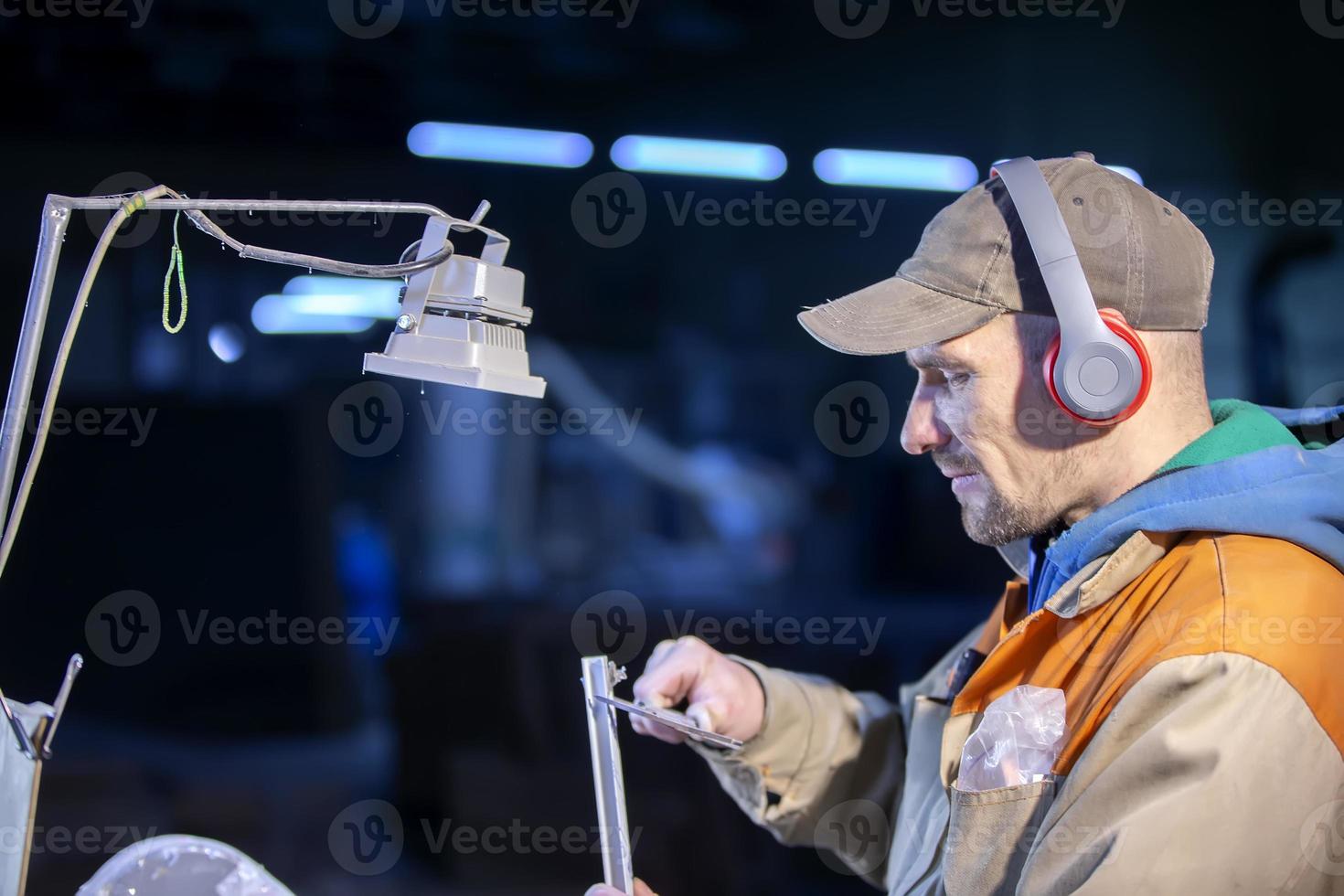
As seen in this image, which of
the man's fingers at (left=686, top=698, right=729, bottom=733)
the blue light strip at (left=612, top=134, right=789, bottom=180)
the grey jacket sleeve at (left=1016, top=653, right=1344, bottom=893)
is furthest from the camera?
the blue light strip at (left=612, top=134, right=789, bottom=180)

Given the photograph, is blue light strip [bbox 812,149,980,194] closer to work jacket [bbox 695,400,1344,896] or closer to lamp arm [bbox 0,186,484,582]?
work jacket [bbox 695,400,1344,896]

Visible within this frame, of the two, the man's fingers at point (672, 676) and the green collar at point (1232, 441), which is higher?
the green collar at point (1232, 441)

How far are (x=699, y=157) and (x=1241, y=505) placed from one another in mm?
1159

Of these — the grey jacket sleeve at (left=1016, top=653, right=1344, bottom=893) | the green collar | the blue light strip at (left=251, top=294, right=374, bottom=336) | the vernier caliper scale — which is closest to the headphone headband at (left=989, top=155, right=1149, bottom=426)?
the green collar

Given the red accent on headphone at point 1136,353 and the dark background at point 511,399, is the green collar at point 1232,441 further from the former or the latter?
the dark background at point 511,399

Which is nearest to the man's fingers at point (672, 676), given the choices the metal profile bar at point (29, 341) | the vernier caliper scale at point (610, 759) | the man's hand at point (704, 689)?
the man's hand at point (704, 689)

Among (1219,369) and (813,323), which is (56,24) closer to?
(813,323)

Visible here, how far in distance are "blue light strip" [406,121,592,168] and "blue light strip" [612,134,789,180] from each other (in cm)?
8

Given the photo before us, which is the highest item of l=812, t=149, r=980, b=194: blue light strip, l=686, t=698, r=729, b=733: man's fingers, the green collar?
l=812, t=149, r=980, b=194: blue light strip

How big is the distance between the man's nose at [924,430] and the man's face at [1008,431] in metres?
0.01

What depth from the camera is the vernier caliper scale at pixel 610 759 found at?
1104 millimetres

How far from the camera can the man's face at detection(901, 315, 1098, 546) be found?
3.65ft

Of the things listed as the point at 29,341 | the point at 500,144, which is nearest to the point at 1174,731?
the point at 29,341

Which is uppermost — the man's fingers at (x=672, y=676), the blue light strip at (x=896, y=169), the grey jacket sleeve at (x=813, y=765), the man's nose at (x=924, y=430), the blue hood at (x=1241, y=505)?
the blue light strip at (x=896, y=169)
